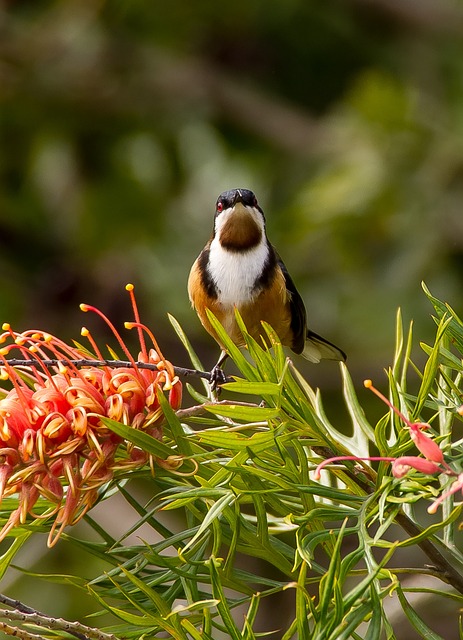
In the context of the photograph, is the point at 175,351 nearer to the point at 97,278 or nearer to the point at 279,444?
the point at 97,278

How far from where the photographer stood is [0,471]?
1474mm

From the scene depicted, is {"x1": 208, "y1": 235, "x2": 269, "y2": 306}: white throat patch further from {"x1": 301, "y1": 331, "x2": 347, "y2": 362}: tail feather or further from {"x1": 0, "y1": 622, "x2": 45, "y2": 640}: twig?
{"x1": 0, "y1": 622, "x2": 45, "y2": 640}: twig

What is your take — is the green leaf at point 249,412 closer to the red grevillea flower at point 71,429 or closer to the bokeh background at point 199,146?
the red grevillea flower at point 71,429

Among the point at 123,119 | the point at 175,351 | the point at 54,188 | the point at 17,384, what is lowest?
the point at 175,351

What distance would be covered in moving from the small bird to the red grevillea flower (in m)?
1.08

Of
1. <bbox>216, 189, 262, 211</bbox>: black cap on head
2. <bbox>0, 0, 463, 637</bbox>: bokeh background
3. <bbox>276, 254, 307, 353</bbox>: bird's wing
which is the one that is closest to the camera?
<bbox>276, 254, 307, 353</bbox>: bird's wing

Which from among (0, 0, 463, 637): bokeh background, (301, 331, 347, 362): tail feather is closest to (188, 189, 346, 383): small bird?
(301, 331, 347, 362): tail feather

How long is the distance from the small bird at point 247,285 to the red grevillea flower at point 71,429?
1.08 metres

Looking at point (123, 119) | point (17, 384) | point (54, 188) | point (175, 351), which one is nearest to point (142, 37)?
point (123, 119)

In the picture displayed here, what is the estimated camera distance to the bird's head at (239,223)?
3080 mm

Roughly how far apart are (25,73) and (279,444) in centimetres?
506

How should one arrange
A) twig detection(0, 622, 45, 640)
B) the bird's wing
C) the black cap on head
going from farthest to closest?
the black cap on head → the bird's wing → twig detection(0, 622, 45, 640)

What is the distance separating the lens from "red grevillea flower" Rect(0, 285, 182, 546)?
4.83 ft

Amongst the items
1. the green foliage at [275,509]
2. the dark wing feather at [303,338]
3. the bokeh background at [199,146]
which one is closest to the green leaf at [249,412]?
the green foliage at [275,509]
